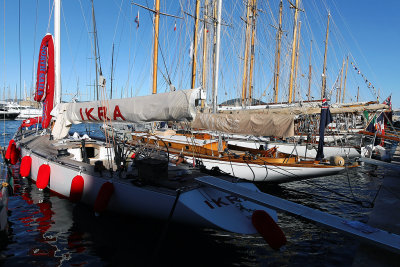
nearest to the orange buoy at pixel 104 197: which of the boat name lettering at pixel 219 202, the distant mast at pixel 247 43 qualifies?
the boat name lettering at pixel 219 202

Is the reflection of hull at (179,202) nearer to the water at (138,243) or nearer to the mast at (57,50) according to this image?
the water at (138,243)

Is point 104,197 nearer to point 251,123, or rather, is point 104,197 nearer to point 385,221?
point 251,123

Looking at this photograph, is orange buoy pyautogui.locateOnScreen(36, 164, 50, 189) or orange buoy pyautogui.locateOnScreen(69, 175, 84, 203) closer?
orange buoy pyautogui.locateOnScreen(69, 175, 84, 203)

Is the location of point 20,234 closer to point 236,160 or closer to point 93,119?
point 93,119

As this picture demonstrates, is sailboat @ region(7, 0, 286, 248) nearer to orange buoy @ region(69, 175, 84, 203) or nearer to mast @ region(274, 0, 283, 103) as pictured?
orange buoy @ region(69, 175, 84, 203)

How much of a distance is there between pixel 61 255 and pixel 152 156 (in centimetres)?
323

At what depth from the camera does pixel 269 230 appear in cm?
531

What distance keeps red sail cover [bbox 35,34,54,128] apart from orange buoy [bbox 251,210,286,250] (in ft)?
36.4

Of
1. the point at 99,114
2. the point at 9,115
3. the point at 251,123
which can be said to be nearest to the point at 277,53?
the point at 251,123

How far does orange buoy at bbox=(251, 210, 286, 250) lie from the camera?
5.17 meters

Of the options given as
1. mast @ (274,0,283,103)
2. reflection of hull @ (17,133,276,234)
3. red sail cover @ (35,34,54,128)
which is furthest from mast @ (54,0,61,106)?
mast @ (274,0,283,103)

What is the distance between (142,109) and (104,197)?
253 cm

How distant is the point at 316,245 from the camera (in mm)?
6887

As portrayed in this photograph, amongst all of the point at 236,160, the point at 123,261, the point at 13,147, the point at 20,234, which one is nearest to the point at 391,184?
the point at 236,160
